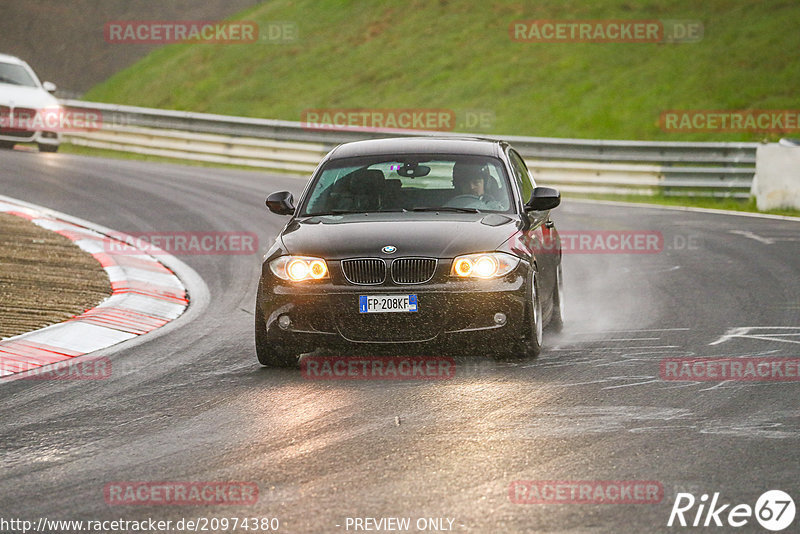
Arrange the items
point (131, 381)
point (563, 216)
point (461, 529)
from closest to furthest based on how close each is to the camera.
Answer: point (461, 529) → point (131, 381) → point (563, 216)

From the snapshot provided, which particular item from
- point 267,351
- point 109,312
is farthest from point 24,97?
point 267,351

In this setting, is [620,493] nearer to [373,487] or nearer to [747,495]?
[747,495]

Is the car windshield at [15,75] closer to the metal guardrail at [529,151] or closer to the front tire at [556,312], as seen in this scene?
the metal guardrail at [529,151]

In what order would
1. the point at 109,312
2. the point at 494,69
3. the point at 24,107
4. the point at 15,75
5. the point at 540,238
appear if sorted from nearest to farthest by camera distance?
the point at 540,238 → the point at 109,312 → the point at 24,107 → the point at 15,75 → the point at 494,69

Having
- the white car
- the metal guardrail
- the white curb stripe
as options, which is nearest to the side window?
the white curb stripe

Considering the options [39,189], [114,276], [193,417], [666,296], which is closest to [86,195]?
[39,189]

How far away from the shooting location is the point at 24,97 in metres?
24.7

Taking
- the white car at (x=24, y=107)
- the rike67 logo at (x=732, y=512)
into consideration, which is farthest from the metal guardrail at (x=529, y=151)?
the rike67 logo at (x=732, y=512)

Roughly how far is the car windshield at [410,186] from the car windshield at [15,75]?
56.7 feet

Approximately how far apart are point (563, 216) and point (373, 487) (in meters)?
13.8

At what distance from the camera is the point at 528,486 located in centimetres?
563

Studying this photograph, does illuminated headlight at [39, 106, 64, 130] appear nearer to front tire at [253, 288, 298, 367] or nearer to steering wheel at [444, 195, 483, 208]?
steering wheel at [444, 195, 483, 208]

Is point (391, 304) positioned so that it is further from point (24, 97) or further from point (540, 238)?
point (24, 97)

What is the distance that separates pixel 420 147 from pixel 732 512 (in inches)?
209
